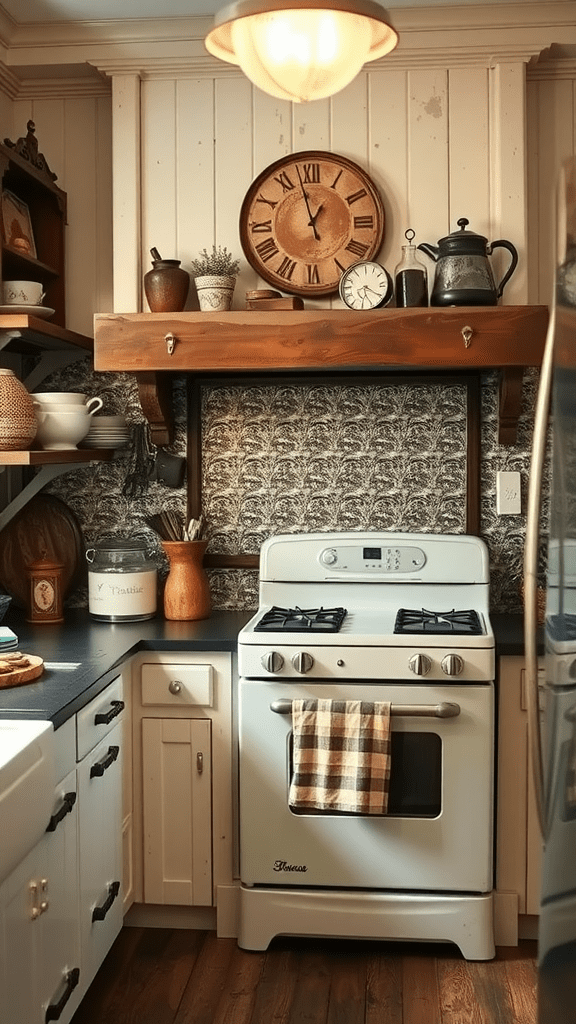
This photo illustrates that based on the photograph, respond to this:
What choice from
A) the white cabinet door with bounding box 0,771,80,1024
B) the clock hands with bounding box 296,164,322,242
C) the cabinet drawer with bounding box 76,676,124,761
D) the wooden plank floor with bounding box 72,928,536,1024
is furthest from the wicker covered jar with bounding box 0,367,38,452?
the wooden plank floor with bounding box 72,928,536,1024

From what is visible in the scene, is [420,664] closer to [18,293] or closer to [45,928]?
[45,928]

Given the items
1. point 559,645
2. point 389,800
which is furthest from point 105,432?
point 559,645

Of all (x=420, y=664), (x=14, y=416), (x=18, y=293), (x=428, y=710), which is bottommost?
(x=428, y=710)

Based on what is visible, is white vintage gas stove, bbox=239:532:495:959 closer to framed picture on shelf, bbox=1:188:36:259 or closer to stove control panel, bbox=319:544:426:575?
stove control panel, bbox=319:544:426:575

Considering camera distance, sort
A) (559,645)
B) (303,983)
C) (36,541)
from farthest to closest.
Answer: (36,541) < (303,983) < (559,645)

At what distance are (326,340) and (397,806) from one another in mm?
1245

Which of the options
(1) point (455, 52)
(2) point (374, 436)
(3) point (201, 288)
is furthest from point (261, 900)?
(1) point (455, 52)

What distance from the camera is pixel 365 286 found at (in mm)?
3131

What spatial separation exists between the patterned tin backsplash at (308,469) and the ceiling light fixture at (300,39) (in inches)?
63.4

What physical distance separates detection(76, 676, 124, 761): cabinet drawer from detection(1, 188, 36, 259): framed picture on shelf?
1.26 meters

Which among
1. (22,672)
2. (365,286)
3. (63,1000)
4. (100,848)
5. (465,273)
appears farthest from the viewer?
(365,286)

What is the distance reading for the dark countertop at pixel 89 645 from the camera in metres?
2.35

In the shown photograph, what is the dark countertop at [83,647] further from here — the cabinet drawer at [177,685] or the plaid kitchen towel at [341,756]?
the plaid kitchen towel at [341,756]

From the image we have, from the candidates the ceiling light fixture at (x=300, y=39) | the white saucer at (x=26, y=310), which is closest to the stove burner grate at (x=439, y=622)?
the white saucer at (x=26, y=310)
